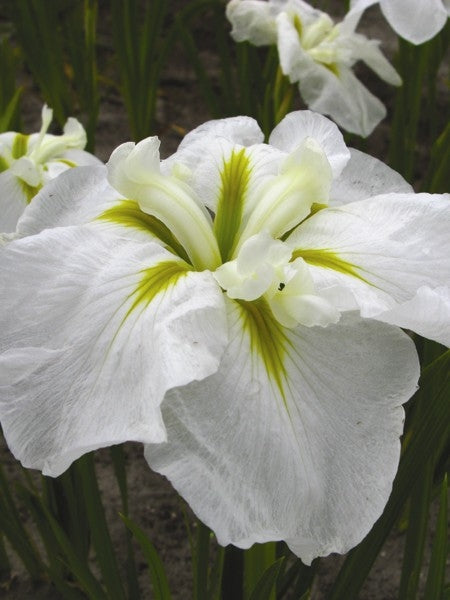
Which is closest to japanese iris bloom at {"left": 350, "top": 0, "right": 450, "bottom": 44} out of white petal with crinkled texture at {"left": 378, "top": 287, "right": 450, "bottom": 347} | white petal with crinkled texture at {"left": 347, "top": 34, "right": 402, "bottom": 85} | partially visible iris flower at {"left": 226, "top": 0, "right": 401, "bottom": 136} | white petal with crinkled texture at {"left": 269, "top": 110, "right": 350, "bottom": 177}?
partially visible iris flower at {"left": 226, "top": 0, "right": 401, "bottom": 136}

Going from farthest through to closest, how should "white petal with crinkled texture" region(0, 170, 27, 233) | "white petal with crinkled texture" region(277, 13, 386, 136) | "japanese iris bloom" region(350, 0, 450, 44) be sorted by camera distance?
1. "white petal with crinkled texture" region(277, 13, 386, 136)
2. "japanese iris bloom" region(350, 0, 450, 44)
3. "white petal with crinkled texture" region(0, 170, 27, 233)

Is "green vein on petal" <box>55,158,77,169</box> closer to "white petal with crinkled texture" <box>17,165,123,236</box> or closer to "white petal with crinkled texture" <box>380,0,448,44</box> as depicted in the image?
"white petal with crinkled texture" <box>17,165,123,236</box>

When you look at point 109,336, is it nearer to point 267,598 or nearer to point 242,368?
point 242,368

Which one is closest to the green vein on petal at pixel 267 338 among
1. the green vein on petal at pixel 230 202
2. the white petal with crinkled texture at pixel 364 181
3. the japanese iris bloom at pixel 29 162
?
the green vein on petal at pixel 230 202

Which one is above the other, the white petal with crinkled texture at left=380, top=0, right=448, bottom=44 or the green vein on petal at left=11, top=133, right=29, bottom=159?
the white petal with crinkled texture at left=380, top=0, right=448, bottom=44

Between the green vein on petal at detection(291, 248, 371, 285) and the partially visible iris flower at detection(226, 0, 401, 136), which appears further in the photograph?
the partially visible iris flower at detection(226, 0, 401, 136)

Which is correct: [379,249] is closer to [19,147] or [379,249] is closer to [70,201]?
[70,201]

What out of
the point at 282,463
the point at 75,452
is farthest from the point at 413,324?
the point at 75,452
